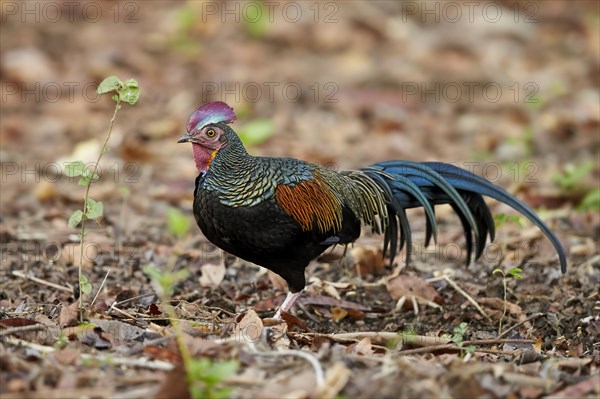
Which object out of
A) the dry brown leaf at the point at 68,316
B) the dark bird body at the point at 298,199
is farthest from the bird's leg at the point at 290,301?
the dry brown leaf at the point at 68,316

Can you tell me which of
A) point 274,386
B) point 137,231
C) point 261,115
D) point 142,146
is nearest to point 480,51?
point 261,115

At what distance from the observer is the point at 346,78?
12.7 m

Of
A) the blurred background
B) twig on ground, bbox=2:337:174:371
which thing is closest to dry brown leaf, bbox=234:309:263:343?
twig on ground, bbox=2:337:174:371

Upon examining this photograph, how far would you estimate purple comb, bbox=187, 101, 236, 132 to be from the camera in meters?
5.40

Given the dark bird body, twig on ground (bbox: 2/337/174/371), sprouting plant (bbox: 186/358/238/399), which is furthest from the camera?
the dark bird body

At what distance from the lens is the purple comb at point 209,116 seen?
17.7 ft

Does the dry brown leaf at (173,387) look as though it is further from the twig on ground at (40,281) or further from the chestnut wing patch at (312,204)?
the twig on ground at (40,281)

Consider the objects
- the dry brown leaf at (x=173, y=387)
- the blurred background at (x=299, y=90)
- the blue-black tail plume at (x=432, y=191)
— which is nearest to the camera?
the dry brown leaf at (x=173, y=387)

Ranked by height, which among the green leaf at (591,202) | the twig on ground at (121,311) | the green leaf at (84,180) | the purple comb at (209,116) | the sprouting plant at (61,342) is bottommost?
the sprouting plant at (61,342)

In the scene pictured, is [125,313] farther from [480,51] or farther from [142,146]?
[480,51]

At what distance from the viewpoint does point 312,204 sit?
564 cm

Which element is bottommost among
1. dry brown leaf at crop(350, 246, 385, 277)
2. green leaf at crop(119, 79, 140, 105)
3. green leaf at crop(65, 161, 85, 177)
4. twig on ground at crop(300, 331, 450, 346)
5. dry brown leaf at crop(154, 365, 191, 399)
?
twig on ground at crop(300, 331, 450, 346)

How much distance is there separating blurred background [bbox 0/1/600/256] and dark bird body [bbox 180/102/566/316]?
230 centimetres

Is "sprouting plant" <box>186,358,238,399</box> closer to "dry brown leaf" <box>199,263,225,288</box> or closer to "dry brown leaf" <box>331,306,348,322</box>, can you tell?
"dry brown leaf" <box>331,306,348,322</box>
